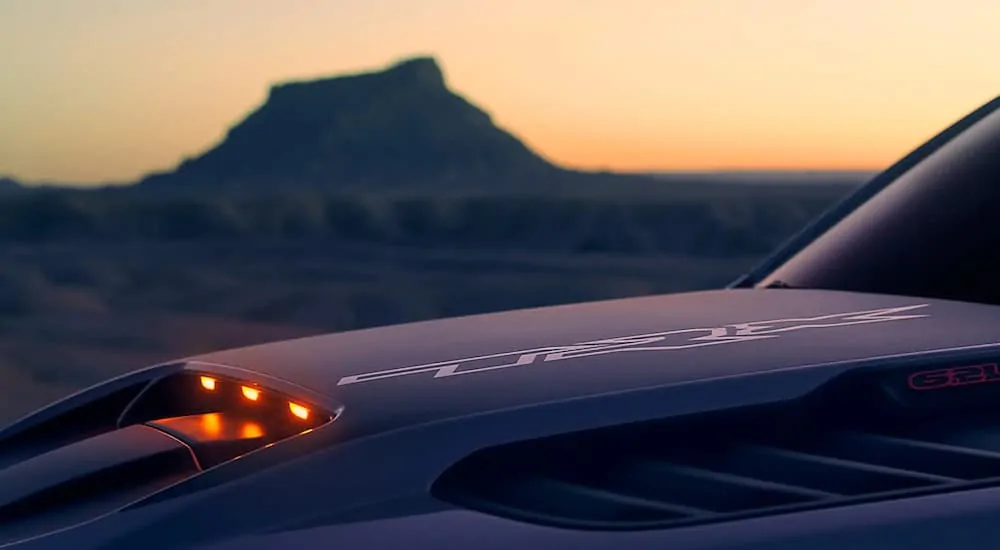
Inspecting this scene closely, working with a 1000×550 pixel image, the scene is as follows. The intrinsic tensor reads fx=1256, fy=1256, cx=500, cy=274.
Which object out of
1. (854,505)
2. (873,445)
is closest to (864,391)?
(873,445)

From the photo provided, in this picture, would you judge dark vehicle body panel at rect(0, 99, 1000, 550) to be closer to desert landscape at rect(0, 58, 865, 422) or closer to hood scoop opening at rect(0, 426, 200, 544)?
hood scoop opening at rect(0, 426, 200, 544)

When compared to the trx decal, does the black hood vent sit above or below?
below

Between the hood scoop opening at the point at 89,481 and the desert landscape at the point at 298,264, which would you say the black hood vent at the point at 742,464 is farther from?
the desert landscape at the point at 298,264

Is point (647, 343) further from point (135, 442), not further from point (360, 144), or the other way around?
point (360, 144)

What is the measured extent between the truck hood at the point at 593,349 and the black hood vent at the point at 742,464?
0.07 m

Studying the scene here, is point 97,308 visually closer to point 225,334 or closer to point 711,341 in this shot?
point 225,334

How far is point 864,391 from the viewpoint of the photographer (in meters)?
1.68

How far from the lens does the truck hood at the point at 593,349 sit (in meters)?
1.70

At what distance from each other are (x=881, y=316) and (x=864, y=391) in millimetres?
462

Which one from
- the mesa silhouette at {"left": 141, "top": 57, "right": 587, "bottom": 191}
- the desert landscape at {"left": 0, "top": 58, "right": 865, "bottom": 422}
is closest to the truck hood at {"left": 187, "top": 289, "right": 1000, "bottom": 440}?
the desert landscape at {"left": 0, "top": 58, "right": 865, "bottom": 422}

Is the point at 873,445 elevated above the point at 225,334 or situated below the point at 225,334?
below

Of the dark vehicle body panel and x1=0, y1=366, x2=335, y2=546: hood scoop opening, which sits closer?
the dark vehicle body panel

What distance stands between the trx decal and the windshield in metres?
0.31

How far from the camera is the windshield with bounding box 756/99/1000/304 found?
243cm
